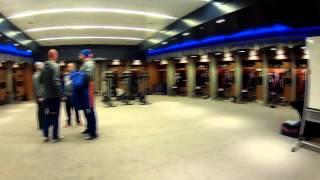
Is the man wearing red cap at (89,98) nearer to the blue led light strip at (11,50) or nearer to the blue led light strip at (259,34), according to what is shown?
the blue led light strip at (259,34)

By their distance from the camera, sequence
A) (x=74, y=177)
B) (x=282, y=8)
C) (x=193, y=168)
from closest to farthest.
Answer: (x=74, y=177), (x=193, y=168), (x=282, y=8)

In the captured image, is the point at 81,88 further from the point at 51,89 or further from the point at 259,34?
the point at 259,34

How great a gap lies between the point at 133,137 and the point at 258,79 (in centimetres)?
864

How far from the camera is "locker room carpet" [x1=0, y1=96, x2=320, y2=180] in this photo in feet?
12.1

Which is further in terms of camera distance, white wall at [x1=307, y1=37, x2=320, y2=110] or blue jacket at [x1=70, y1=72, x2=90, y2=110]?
blue jacket at [x1=70, y1=72, x2=90, y2=110]

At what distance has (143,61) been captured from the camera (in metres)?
20.9

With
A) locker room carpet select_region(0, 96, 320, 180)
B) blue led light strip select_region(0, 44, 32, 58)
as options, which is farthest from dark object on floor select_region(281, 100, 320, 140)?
blue led light strip select_region(0, 44, 32, 58)

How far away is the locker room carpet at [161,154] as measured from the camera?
3674 millimetres

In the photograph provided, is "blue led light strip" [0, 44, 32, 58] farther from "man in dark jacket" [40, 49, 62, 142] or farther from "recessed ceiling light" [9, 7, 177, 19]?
"man in dark jacket" [40, 49, 62, 142]

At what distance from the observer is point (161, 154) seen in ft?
15.0

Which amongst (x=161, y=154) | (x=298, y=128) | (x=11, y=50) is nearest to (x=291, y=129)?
(x=298, y=128)

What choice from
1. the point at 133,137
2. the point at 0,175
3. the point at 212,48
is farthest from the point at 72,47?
the point at 0,175

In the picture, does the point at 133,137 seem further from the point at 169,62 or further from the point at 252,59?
the point at 169,62

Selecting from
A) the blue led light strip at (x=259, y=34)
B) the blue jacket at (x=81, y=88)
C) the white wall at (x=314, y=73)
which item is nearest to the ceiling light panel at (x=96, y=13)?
the blue jacket at (x=81, y=88)
